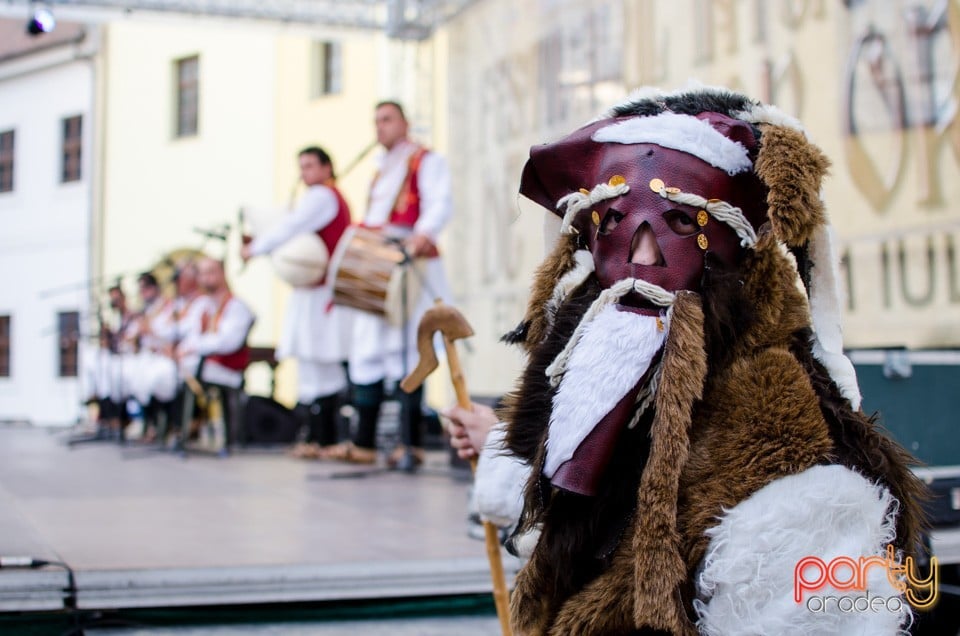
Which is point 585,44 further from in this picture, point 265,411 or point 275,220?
point 265,411

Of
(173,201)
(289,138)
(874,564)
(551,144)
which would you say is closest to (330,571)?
(551,144)

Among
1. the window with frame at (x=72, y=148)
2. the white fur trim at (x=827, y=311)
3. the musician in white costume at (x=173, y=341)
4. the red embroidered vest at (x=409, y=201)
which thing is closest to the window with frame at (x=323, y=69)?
the musician in white costume at (x=173, y=341)

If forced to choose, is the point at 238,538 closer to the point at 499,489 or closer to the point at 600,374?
the point at 499,489

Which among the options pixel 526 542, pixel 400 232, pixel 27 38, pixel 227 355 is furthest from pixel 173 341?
pixel 27 38

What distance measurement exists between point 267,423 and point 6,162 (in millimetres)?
14576

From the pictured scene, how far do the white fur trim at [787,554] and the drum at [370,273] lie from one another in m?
4.31

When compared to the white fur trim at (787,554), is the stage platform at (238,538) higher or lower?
lower

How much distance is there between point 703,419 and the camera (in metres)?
1.38

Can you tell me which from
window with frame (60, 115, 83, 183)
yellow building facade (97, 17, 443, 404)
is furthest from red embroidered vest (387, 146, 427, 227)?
window with frame (60, 115, 83, 183)

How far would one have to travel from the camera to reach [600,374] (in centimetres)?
136

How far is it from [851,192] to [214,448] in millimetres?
5464

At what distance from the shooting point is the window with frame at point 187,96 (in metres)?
17.4

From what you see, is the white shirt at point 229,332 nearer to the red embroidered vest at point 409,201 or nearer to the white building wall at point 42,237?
the red embroidered vest at point 409,201

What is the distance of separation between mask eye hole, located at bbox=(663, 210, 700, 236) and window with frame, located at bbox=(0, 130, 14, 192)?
70.0 feet
